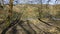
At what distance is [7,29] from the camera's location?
17.0 feet

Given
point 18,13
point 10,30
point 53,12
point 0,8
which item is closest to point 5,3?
point 0,8

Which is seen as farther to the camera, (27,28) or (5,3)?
(5,3)

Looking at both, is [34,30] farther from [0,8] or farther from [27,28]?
[0,8]

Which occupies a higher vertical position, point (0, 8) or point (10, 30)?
point (0, 8)

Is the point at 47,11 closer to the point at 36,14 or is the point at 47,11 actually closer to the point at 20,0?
the point at 36,14

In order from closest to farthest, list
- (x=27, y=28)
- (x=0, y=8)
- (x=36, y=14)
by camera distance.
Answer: (x=27, y=28), (x=0, y=8), (x=36, y=14)

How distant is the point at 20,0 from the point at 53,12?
72.3 inches

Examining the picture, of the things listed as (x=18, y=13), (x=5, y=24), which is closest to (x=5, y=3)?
(x=18, y=13)

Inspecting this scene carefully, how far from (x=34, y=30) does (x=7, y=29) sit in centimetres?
98

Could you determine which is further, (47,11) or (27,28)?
(47,11)

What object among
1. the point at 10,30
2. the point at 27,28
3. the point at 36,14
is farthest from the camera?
the point at 36,14

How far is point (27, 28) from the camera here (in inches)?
215

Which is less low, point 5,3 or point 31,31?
point 5,3

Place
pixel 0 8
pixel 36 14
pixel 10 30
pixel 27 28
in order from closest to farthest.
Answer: pixel 10 30, pixel 27 28, pixel 0 8, pixel 36 14
